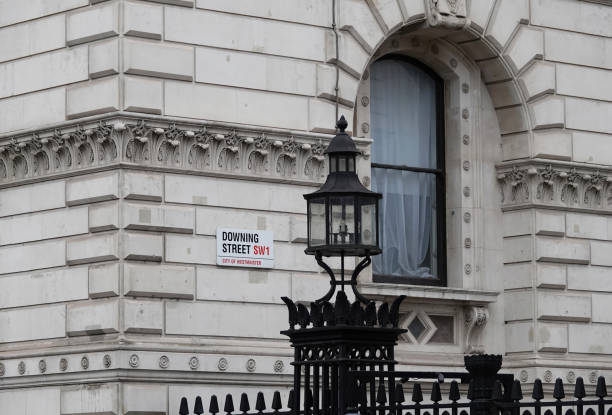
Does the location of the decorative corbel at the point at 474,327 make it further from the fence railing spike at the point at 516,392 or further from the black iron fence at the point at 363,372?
the fence railing spike at the point at 516,392

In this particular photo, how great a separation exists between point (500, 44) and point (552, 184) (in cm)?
220

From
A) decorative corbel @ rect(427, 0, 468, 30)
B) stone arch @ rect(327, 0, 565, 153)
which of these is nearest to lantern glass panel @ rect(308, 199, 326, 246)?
stone arch @ rect(327, 0, 565, 153)

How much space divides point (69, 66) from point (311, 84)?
3257mm

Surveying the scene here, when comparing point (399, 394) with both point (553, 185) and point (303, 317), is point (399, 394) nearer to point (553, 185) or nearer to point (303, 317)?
point (303, 317)

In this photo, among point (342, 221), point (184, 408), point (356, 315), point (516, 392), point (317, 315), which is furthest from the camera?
point (184, 408)

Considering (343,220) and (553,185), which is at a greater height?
(553,185)

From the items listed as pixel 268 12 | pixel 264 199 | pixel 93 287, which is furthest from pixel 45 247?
pixel 268 12

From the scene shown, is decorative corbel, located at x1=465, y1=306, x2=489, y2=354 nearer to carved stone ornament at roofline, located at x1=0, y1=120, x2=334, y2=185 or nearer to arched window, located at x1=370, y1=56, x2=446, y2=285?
arched window, located at x1=370, y1=56, x2=446, y2=285

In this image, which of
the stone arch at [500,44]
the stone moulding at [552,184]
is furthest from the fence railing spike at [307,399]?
the stone moulding at [552,184]

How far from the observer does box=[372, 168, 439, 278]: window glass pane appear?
2439 cm

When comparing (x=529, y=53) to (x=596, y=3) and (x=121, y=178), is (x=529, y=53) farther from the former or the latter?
(x=121, y=178)

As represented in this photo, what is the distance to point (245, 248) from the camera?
2181 cm

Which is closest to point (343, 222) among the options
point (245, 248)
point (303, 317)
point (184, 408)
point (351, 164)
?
point (351, 164)

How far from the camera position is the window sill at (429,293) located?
23094 mm
